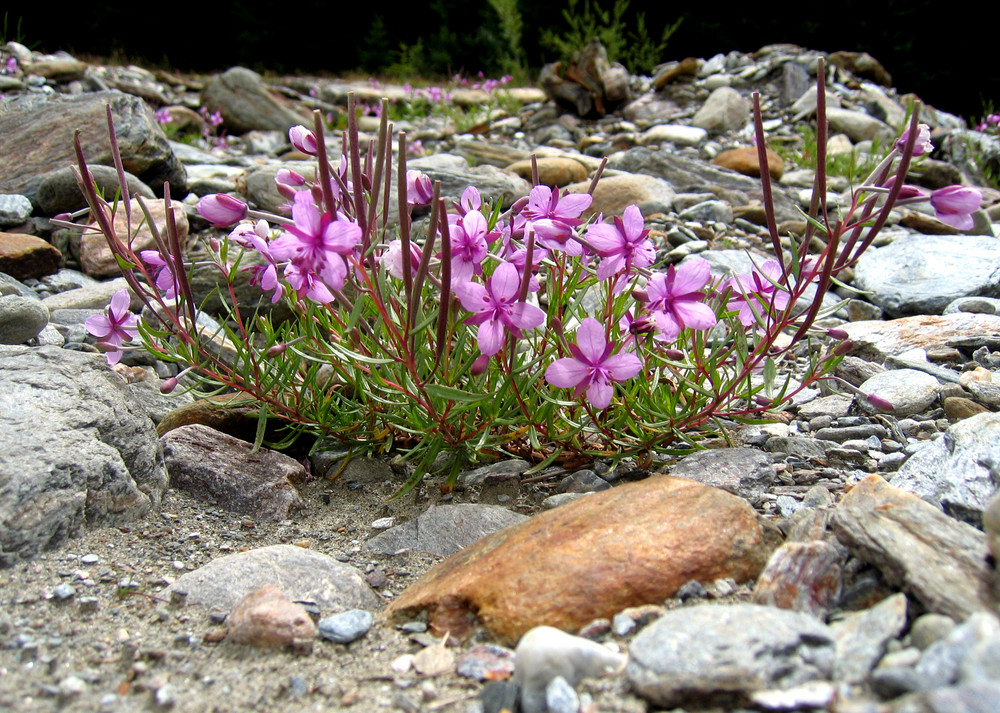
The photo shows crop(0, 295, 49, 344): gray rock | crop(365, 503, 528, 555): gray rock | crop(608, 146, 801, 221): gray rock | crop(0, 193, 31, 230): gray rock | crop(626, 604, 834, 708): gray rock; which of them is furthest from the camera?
crop(608, 146, 801, 221): gray rock

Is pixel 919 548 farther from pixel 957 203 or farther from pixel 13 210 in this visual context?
pixel 13 210

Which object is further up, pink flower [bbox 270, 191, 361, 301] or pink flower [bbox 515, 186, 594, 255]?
pink flower [bbox 515, 186, 594, 255]

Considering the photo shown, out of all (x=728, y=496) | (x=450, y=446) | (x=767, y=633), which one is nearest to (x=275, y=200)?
(x=450, y=446)

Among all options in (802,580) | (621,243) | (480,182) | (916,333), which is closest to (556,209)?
(621,243)

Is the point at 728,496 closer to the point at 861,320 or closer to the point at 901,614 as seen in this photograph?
the point at 901,614

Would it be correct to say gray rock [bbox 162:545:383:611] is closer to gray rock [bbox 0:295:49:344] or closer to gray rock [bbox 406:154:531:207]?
gray rock [bbox 0:295:49:344]

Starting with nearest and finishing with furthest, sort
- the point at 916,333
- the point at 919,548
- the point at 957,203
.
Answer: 1. the point at 919,548
2. the point at 957,203
3. the point at 916,333

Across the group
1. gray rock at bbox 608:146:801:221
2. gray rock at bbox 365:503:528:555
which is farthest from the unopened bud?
gray rock at bbox 608:146:801:221
